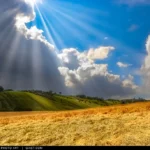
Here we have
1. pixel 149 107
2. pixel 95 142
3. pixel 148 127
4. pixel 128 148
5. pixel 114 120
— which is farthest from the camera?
pixel 149 107

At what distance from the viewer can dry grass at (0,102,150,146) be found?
96.8ft

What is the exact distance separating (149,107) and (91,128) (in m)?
8.82

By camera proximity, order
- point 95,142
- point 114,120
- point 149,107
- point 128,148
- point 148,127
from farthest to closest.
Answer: point 149,107, point 114,120, point 148,127, point 95,142, point 128,148

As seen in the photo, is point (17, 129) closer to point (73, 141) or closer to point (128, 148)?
point (73, 141)

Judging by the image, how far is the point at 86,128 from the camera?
106 feet

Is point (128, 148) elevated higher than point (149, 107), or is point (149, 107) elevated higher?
point (149, 107)

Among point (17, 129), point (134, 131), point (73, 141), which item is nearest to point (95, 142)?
point (73, 141)

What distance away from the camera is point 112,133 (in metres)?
30.6

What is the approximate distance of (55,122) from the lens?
35.1 metres

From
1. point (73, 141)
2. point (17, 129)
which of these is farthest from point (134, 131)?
point (17, 129)

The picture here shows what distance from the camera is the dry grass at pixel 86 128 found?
29.5 meters

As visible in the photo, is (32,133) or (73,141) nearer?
(73,141)

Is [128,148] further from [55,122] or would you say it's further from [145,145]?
[55,122]

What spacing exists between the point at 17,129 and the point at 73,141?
815 centimetres
